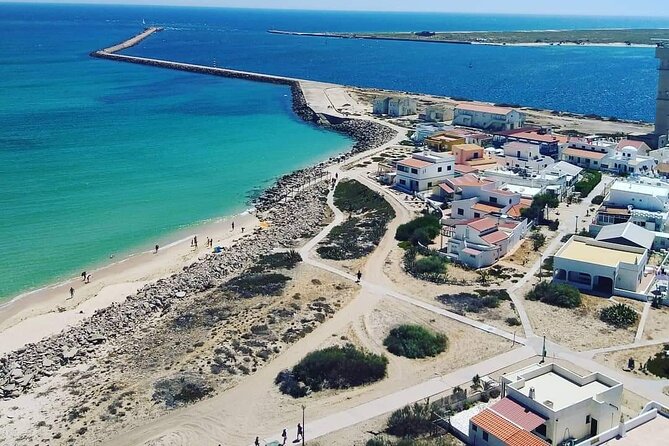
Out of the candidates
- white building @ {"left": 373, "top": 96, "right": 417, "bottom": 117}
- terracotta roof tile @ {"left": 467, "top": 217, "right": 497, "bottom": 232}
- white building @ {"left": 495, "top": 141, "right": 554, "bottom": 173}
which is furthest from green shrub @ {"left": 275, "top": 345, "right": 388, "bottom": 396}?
white building @ {"left": 373, "top": 96, "right": 417, "bottom": 117}

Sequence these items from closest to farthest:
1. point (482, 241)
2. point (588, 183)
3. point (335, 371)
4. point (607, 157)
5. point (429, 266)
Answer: point (335, 371) < point (429, 266) < point (482, 241) < point (588, 183) < point (607, 157)

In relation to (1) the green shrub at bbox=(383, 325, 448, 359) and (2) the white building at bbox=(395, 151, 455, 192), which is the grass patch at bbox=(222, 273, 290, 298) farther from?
(2) the white building at bbox=(395, 151, 455, 192)

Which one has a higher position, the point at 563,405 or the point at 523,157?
the point at 563,405

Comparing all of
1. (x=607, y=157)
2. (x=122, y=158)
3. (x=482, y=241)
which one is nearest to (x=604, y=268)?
(x=482, y=241)

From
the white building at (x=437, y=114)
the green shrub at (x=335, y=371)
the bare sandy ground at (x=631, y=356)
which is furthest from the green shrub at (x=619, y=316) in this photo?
the white building at (x=437, y=114)

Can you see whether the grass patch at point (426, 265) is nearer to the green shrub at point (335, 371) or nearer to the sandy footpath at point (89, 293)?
the green shrub at point (335, 371)

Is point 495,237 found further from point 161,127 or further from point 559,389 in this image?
point 161,127
